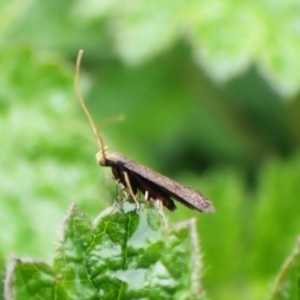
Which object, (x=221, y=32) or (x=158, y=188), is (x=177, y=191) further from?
(x=221, y=32)

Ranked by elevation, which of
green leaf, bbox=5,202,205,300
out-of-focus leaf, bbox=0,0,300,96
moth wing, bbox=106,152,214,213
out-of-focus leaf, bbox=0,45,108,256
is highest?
out-of-focus leaf, bbox=0,0,300,96

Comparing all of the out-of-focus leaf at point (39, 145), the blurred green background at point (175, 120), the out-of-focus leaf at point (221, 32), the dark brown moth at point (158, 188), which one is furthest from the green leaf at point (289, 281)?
the out-of-focus leaf at point (221, 32)

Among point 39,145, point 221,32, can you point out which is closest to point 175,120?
point 221,32

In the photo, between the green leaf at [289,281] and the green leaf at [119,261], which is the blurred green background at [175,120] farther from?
the green leaf at [289,281]

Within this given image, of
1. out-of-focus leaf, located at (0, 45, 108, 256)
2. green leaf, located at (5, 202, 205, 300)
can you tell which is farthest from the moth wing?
out-of-focus leaf, located at (0, 45, 108, 256)

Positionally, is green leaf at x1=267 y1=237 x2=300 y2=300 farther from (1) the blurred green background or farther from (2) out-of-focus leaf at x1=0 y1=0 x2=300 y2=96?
(2) out-of-focus leaf at x1=0 y1=0 x2=300 y2=96

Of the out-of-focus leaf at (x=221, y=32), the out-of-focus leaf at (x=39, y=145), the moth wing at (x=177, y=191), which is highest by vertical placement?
the out-of-focus leaf at (x=221, y=32)
